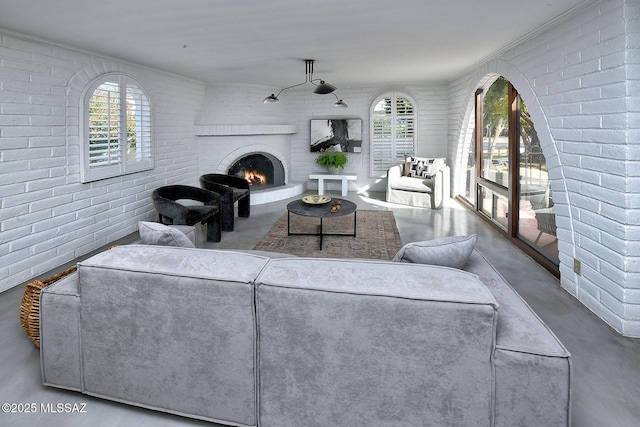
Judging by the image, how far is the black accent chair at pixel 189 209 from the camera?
4.46 m

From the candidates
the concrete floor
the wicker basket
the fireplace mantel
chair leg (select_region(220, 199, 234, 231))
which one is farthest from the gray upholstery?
the wicker basket

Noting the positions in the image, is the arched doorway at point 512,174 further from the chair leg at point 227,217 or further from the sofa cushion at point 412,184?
the chair leg at point 227,217

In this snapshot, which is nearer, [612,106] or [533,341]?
[533,341]

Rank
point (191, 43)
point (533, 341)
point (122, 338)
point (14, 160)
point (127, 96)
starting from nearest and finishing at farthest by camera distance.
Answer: point (533, 341)
point (122, 338)
point (14, 160)
point (191, 43)
point (127, 96)

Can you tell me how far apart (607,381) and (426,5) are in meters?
2.72

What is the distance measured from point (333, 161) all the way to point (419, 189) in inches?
81.2

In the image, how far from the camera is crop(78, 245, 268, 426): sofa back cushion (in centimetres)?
172

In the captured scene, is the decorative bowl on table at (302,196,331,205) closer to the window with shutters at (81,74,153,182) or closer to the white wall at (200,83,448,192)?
the window with shutters at (81,74,153,182)

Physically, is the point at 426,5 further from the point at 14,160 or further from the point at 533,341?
the point at 14,160

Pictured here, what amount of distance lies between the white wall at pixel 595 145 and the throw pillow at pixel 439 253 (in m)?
1.43

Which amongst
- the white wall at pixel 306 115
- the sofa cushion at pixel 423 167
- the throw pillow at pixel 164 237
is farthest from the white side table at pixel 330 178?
the throw pillow at pixel 164 237

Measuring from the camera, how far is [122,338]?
1.85 m

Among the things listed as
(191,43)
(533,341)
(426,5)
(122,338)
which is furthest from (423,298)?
(191,43)

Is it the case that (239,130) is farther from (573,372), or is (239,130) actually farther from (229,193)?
(573,372)
